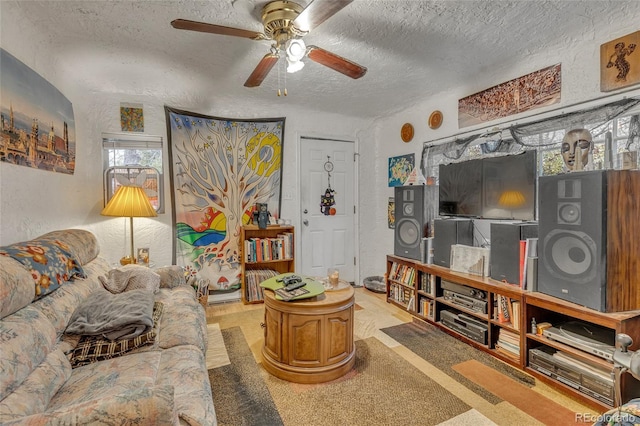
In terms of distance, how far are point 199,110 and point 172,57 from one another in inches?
38.9

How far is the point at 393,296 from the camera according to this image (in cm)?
345

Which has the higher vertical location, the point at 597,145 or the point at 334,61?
the point at 334,61

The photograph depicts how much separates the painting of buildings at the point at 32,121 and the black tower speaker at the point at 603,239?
320cm

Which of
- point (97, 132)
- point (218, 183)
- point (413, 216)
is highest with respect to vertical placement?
point (97, 132)

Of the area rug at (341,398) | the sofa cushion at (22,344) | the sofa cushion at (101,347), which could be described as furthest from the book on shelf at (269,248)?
the sofa cushion at (22,344)

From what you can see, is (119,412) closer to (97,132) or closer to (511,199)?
(511,199)

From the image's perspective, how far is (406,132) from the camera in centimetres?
375

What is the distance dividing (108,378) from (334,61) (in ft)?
6.60

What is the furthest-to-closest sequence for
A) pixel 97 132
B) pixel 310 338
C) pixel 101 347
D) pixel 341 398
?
pixel 97 132 < pixel 310 338 < pixel 341 398 < pixel 101 347

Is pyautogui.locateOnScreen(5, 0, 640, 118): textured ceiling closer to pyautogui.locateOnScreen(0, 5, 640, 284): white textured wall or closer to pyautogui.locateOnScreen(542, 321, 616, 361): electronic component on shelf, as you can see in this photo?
pyautogui.locateOnScreen(0, 5, 640, 284): white textured wall

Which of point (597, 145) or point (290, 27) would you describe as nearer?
point (290, 27)

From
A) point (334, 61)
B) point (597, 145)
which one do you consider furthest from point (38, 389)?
point (597, 145)

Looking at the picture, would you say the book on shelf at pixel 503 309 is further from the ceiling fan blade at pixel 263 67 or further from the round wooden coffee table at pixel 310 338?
the ceiling fan blade at pixel 263 67

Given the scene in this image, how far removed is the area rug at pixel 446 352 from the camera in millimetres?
2004
